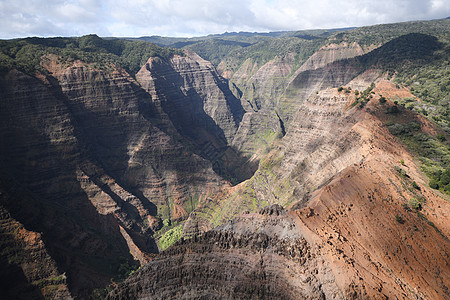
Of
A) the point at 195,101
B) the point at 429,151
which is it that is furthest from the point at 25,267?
the point at 195,101

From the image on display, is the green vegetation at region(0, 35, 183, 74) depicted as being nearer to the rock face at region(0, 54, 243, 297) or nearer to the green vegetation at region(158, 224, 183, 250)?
the rock face at region(0, 54, 243, 297)

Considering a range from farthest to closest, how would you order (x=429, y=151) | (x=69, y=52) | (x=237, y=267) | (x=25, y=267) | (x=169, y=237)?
(x=69, y=52) → (x=169, y=237) → (x=429, y=151) → (x=25, y=267) → (x=237, y=267)

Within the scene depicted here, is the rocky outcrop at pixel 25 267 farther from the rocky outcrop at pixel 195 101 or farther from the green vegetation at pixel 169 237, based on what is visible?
the rocky outcrop at pixel 195 101

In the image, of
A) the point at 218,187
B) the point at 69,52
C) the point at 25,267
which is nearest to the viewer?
the point at 25,267

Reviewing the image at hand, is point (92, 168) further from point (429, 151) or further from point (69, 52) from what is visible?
point (429, 151)

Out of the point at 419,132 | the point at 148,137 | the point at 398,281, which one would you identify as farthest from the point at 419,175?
the point at 148,137

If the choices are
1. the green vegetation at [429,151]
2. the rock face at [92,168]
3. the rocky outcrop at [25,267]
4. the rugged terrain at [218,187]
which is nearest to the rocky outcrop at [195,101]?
the rugged terrain at [218,187]
